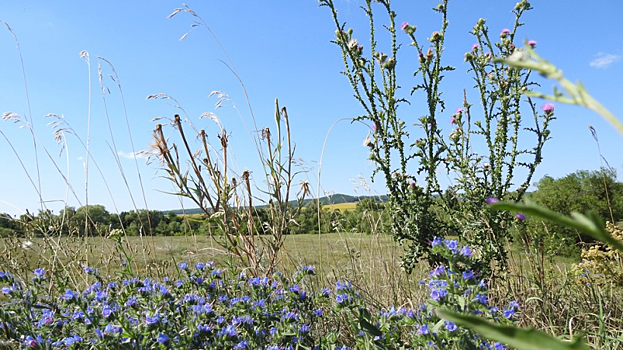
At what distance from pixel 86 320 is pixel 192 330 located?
Result: 45 centimetres

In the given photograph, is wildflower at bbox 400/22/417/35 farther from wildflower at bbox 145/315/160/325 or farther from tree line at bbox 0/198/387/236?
wildflower at bbox 145/315/160/325

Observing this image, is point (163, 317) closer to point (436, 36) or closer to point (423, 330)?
point (423, 330)

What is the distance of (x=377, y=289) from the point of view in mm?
2840

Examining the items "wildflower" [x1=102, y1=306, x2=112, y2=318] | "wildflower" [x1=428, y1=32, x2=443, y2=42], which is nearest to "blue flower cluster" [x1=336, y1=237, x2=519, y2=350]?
"wildflower" [x1=102, y1=306, x2=112, y2=318]

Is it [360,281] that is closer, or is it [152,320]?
[152,320]

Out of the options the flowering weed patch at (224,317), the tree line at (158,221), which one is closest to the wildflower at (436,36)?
the tree line at (158,221)

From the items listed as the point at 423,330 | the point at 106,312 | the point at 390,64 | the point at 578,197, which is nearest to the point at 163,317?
the point at 106,312

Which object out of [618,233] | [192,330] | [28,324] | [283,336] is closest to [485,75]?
[618,233]

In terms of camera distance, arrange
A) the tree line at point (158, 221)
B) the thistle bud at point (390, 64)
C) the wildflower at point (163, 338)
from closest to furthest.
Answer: the wildflower at point (163, 338) → the thistle bud at point (390, 64) → the tree line at point (158, 221)

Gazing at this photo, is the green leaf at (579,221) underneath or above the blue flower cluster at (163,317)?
above

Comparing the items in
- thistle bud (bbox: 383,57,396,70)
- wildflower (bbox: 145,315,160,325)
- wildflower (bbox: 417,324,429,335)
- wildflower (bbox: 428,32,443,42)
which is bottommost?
wildflower (bbox: 417,324,429,335)

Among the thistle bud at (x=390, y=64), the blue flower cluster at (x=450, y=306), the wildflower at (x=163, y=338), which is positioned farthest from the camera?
the thistle bud at (x=390, y=64)

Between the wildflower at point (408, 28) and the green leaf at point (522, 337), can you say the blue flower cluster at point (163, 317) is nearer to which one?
the green leaf at point (522, 337)

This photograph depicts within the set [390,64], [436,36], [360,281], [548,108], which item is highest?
[436,36]
